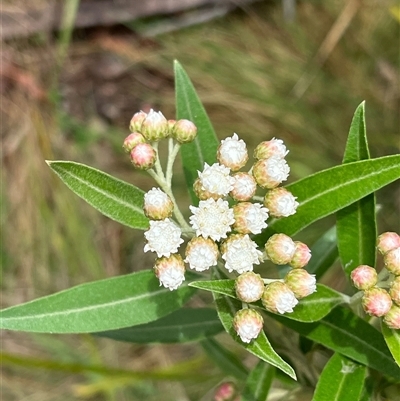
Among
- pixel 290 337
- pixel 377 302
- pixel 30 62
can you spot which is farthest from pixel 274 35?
pixel 377 302

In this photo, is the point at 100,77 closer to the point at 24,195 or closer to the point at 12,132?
the point at 12,132

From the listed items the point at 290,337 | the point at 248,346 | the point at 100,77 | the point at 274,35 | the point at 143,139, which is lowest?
the point at 248,346

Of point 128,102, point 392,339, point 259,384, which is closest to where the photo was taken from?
point 392,339

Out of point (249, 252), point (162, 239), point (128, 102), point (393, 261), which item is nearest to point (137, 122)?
point (162, 239)

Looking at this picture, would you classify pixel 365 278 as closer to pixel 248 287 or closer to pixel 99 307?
pixel 248 287

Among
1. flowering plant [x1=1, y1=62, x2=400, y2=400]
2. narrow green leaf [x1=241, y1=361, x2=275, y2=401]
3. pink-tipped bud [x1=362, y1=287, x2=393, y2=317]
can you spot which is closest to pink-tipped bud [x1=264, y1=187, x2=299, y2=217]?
flowering plant [x1=1, y1=62, x2=400, y2=400]

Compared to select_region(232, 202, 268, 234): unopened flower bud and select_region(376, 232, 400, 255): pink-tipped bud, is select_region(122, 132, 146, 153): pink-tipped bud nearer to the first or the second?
select_region(232, 202, 268, 234): unopened flower bud
